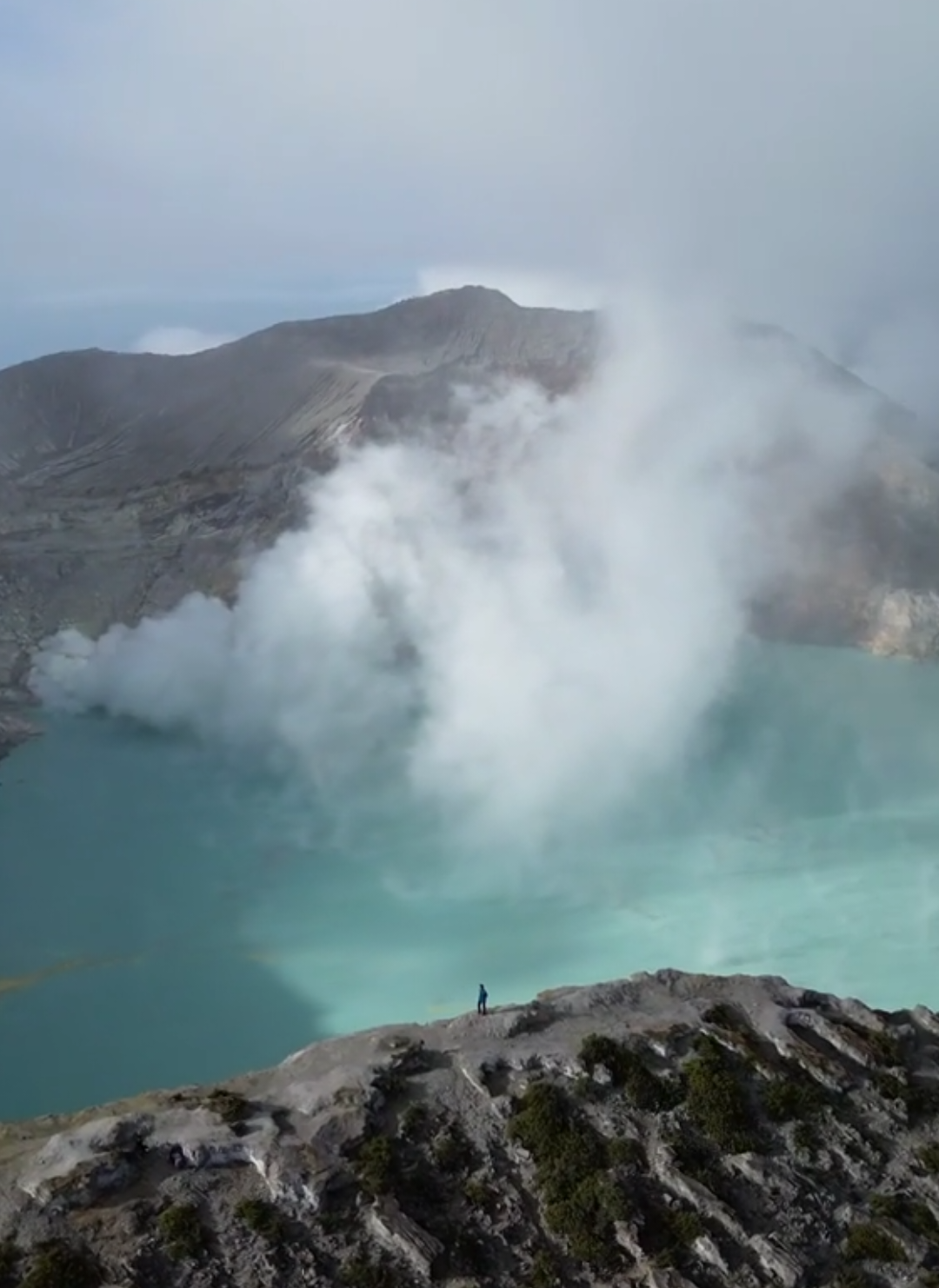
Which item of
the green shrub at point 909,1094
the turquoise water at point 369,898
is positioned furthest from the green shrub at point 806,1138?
the turquoise water at point 369,898

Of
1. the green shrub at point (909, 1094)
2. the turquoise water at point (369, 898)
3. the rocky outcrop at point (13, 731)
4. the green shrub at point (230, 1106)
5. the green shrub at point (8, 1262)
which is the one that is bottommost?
the turquoise water at point (369, 898)

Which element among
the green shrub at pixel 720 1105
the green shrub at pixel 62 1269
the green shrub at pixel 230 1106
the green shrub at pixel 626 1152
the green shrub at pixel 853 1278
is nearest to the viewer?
the green shrub at pixel 62 1269

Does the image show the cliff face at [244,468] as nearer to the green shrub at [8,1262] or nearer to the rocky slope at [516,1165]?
the rocky slope at [516,1165]

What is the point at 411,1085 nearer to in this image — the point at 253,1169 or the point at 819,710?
the point at 253,1169

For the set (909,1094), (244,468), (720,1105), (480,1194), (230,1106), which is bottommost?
(909,1094)

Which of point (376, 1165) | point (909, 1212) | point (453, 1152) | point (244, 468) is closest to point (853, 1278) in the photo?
point (909, 1212)

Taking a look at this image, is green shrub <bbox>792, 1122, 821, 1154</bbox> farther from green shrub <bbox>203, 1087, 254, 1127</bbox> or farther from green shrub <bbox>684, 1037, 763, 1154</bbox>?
green shrub <bbox>203, 1087, 254, 1127</bbox>

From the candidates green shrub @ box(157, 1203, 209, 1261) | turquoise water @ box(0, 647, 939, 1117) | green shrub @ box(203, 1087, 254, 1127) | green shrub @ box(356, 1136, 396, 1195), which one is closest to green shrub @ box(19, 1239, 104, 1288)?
green shrub @ box(157, 1203, 209, 1261)

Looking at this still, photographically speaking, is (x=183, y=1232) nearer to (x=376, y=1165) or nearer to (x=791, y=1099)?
(x=376, y=1165)
